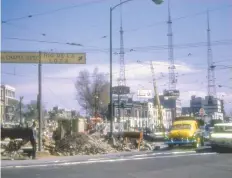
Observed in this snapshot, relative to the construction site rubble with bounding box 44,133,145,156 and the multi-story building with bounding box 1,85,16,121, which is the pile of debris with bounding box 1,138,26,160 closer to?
the construction site rubble with bounding box 44,133,145,156

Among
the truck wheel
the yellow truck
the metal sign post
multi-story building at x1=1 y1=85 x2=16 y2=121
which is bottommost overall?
the truck wheel

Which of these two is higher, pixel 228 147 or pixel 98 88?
pixel 98 88

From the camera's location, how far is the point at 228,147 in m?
24.6

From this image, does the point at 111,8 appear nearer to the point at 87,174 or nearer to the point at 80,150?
the point at 80,150

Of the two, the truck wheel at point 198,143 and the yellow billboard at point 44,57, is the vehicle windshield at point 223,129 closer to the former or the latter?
the truck wheel at point 198,143

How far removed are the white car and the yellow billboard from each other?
403 inches

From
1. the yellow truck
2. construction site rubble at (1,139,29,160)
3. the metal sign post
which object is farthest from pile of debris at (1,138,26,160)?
the yellow truck

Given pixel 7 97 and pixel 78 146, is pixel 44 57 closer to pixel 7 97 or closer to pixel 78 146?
pixel 78 146

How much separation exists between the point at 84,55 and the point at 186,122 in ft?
39.7

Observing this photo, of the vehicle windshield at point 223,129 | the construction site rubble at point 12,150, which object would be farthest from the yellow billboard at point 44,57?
the vehicle windshield at point 223,129

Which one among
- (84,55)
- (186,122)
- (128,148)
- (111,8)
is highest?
(111,8)

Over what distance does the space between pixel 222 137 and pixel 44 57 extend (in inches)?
490

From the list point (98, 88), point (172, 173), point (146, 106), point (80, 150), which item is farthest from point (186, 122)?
point (146, 106)

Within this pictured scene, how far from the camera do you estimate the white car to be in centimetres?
2461
